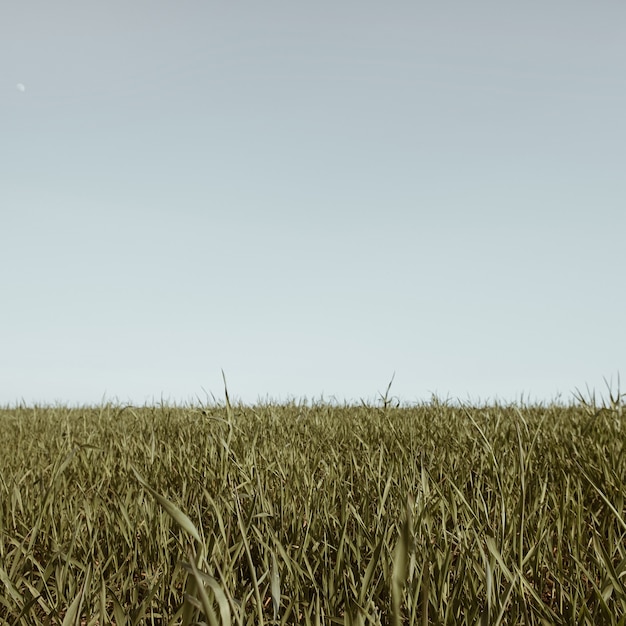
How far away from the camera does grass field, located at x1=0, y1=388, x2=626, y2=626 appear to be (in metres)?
1.30

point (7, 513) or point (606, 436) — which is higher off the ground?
point (606, 436)

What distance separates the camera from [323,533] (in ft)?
6.19

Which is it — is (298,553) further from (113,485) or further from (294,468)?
(113,485)

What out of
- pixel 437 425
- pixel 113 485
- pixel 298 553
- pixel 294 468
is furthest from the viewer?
pixel 437 425

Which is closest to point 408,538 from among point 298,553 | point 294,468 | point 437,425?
point 298,553

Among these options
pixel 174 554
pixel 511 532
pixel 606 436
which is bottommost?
pixel 174 554

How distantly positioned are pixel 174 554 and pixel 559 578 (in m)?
1.18

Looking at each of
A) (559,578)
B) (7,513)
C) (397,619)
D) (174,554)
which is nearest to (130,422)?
(7,513)

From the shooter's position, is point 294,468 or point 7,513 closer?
point 7,513

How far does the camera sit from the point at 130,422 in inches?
176

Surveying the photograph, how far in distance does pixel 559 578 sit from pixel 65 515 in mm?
1683

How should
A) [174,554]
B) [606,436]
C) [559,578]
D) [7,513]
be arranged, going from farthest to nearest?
[606,436], [7,513], [174,554], [559,578]

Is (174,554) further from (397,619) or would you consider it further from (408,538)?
(408,538)

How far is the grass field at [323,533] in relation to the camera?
4.26 feet
